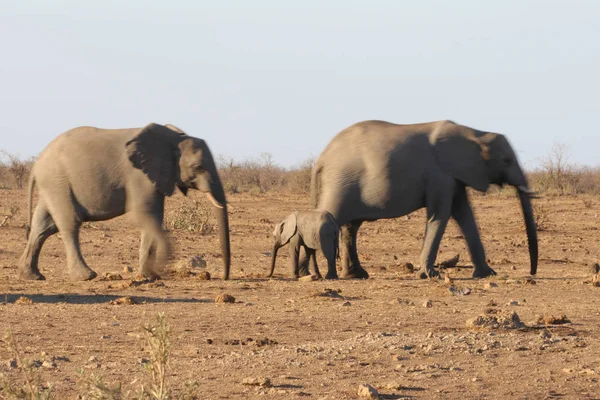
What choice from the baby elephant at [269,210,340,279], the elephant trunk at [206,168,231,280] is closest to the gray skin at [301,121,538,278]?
the baby elephant at [269,210,340,279]

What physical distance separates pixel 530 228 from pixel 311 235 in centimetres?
317

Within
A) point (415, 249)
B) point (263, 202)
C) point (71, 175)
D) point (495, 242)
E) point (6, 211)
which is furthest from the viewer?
point (263, 202)

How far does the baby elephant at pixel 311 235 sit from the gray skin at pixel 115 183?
87cm

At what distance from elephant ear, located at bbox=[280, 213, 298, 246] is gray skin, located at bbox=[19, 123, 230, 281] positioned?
843 mm

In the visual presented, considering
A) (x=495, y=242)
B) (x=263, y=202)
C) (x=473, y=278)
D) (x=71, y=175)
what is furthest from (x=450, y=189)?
(x=263, y=202)

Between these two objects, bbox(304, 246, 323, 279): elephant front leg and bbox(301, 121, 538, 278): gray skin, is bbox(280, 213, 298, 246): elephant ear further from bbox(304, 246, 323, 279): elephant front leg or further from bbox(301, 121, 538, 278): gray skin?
bbox(301, 121, 538, 278): gray skin

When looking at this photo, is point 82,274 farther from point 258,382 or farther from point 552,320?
point 258,382

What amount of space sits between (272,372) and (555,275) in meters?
9.01

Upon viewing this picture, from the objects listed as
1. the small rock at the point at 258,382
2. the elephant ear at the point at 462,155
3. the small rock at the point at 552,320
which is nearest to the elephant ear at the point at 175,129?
the elephant ear at the point at 462,155

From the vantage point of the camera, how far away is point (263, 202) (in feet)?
106

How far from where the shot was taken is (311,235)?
14.8m

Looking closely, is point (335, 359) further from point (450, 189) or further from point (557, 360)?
point (450, 189)

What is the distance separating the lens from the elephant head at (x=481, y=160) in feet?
51.2

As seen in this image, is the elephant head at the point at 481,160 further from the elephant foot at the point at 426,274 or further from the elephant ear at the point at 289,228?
the elephant ear at the point at 289,228
